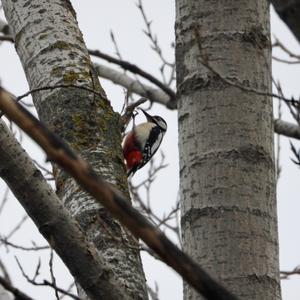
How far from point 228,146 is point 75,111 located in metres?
0.55

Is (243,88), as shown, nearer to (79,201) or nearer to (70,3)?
(79,201)

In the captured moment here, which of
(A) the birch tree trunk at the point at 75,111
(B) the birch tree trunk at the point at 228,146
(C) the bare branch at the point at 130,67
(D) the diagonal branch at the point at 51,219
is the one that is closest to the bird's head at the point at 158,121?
(C) the bare branch at the point at 130,67

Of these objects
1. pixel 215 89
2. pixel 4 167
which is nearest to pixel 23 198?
pixel 4 167

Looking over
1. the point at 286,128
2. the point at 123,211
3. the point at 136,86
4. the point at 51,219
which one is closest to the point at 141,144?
the point at 136,86

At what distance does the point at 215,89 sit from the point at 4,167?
851 millimetres

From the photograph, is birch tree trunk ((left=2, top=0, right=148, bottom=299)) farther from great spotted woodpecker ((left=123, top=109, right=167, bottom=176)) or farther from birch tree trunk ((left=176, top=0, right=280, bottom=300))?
great spotted woodpecker ((left=123, top=109, right=167, bottom=176))

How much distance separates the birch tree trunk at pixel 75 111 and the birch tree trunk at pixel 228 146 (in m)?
Result: 0.20

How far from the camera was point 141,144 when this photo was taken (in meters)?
7.89

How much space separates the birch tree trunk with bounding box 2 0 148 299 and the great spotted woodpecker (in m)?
4.67

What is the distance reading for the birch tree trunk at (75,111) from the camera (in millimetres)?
2119

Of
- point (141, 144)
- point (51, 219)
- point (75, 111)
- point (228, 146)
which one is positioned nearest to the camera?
point (51, 219)

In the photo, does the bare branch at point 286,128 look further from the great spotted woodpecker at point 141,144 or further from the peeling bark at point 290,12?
the peeling bark at point 290,12

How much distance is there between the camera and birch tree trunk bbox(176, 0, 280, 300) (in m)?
2.10

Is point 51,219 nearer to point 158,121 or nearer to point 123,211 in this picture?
point 123,211
